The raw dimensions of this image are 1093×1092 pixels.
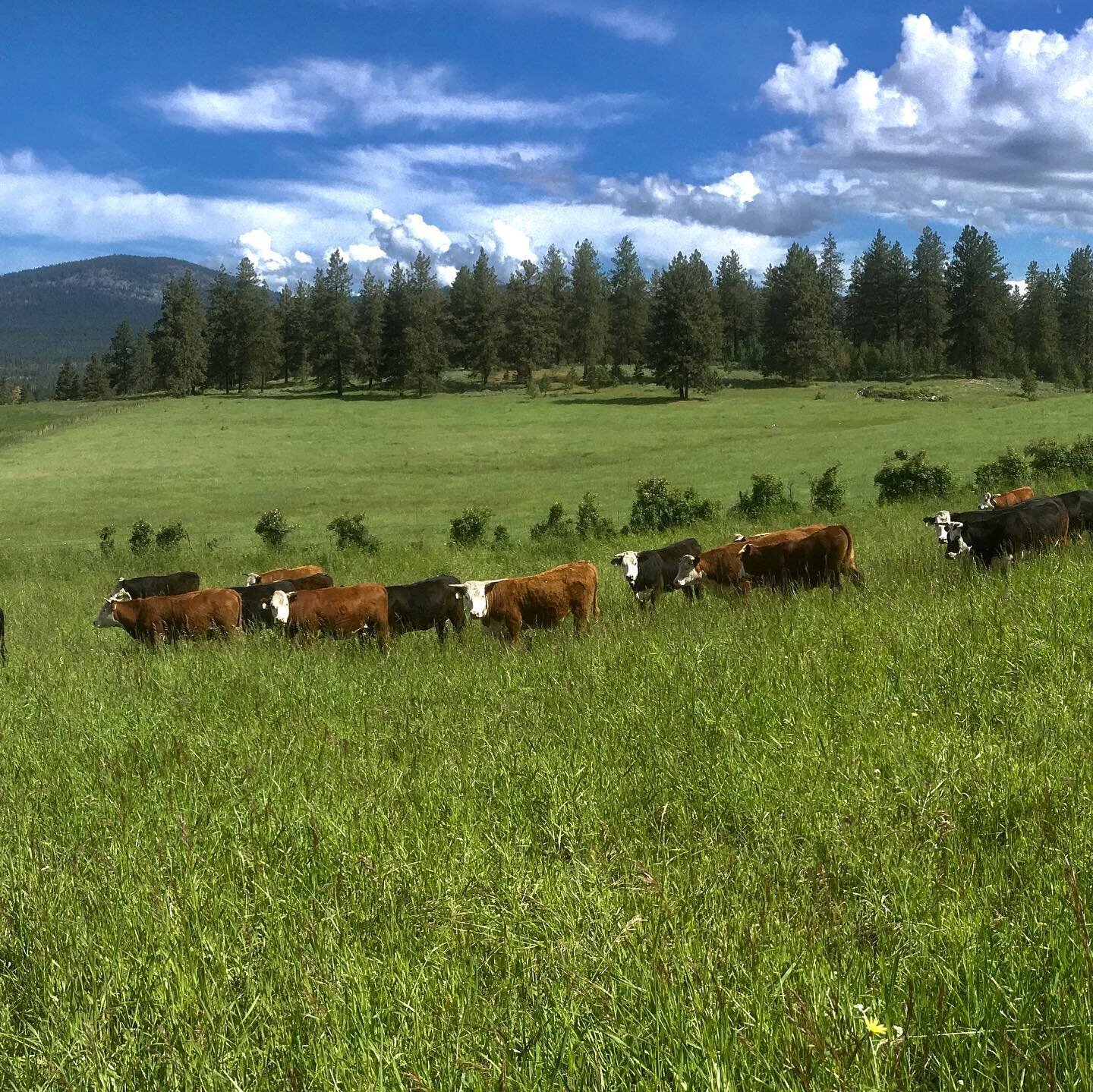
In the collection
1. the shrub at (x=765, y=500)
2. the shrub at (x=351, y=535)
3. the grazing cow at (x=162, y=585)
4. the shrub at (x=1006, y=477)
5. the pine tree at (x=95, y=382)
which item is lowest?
the grazing cow at (x=162, y=585)

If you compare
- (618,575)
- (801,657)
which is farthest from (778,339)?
(801,657)

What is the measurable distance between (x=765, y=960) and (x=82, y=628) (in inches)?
635

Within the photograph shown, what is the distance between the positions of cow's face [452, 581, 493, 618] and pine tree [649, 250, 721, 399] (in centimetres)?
7129

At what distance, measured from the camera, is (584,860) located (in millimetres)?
4148

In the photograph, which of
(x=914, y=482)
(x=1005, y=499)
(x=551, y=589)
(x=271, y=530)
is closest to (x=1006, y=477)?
(x=914, y=482)

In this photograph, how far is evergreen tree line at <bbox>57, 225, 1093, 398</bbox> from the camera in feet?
288

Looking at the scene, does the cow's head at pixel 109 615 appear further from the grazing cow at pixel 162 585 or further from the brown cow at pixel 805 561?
the brown cow at pixel 805 561

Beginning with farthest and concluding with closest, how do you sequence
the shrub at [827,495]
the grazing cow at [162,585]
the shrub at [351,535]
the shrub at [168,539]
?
the shrub at [168,539]
the shrub at [827,495]
the shrub at [351,535]
the grazing cow at [162,585]

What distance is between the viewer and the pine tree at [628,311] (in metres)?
115

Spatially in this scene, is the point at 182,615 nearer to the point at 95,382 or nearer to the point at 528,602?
the point at 528,602

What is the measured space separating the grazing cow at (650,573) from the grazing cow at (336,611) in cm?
358

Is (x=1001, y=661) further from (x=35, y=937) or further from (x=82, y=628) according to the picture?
(x=82, y=628)

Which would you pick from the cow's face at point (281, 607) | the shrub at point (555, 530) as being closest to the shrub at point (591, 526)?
the shrub at point (555, 530)

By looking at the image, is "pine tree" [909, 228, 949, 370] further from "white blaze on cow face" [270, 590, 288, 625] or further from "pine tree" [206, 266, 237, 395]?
"white blaze on cow face" [270, 590, 288, 625]
